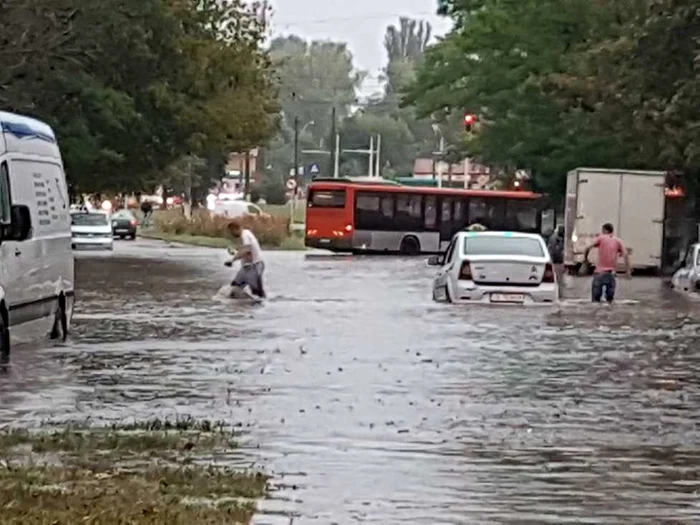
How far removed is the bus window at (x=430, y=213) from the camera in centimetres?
7038

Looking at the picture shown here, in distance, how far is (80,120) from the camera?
Result: 175 ft

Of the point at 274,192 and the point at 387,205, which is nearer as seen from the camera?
the point at 387,205

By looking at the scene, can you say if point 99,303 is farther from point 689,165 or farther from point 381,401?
point 689,165

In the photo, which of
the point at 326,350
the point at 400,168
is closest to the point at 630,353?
the point at 326,350

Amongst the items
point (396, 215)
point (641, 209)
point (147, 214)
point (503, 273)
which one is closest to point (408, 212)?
point (396, 215)

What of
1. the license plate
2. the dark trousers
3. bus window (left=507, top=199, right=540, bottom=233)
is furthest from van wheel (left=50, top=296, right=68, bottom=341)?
bus window (left=507, top=199, right=540, bottom=233)

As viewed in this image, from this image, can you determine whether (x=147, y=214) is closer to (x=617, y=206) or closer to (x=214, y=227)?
(x=214, y=227)

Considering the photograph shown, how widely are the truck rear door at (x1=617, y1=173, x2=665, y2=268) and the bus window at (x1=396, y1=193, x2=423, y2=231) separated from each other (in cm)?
1499

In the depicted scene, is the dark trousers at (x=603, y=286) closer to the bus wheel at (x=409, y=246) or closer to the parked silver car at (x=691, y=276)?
the parked silver car at (x=691, y=276)

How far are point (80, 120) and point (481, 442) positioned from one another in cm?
4170

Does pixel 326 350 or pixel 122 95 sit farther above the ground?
pixel 122 95

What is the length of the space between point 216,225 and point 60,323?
64.0 m

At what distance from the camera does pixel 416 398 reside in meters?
15.9

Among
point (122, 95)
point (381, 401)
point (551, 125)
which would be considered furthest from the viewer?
point (551, 125)
